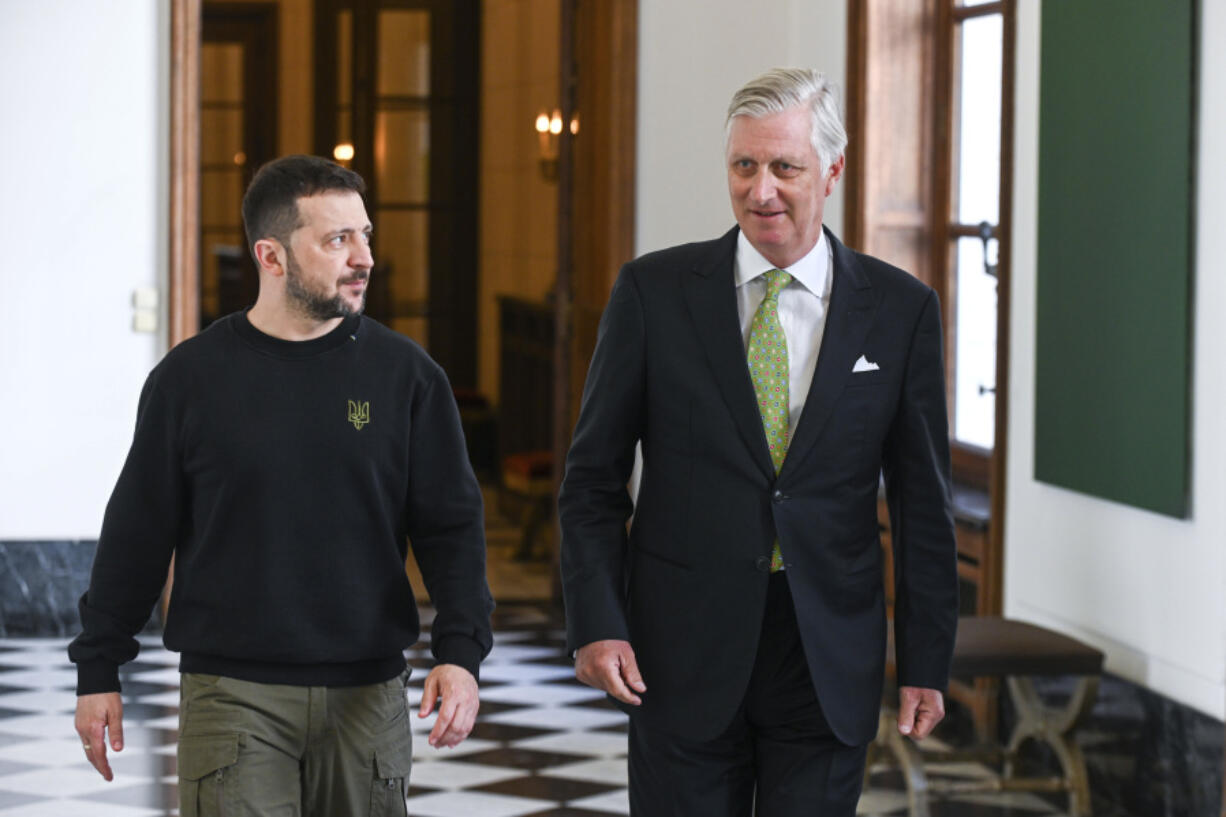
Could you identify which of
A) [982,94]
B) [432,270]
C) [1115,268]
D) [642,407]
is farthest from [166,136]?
[432,270]

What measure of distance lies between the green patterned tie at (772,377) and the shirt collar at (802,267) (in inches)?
2.4

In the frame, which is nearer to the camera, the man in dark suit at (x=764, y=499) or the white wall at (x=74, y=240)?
the man in dark suit at (x=764, y=499)

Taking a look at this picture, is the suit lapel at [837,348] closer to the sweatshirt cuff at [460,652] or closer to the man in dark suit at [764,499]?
the man in dark suit at [764,499]

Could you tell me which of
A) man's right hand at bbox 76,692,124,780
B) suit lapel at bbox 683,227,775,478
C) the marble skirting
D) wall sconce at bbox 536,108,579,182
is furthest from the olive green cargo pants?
wall sconce at bbox 536,108,579,182

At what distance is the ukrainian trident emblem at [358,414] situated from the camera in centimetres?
274

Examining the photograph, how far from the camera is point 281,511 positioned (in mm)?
2703

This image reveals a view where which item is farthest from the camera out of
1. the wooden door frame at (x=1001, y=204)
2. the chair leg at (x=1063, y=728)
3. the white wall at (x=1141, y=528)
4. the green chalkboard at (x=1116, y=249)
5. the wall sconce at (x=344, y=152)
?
the wall sconce at (x=344, y=152)

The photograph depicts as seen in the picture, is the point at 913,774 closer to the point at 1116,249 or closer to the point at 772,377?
the point at 1116,249

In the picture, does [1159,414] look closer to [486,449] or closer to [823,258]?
[823,258]

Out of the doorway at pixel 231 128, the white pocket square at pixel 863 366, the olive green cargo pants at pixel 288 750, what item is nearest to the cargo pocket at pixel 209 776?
the olive green cargo pants at pixel 288 750

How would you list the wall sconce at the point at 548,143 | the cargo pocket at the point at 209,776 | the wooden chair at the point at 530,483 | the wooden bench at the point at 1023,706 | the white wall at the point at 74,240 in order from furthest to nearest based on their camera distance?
the wall sconce at the point at 548,143, the wooden chair at the point at 530,483, the white wall at the point at 74,240, the wooden bench at the point at 1023,706, the cargo pocket at the point at 209,776

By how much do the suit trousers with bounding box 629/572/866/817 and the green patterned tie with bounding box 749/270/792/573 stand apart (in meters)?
0.13

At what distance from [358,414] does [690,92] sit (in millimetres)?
5504

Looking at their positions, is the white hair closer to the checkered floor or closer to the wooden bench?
the wooden bench
